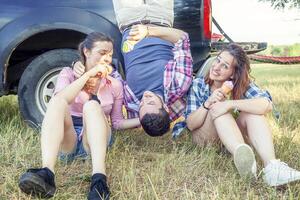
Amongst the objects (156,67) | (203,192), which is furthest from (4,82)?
(203,192)

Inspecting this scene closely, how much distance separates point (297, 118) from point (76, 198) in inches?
127

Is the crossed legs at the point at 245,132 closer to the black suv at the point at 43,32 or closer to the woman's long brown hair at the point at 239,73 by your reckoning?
the woman's long brown hair at the point at 239,73

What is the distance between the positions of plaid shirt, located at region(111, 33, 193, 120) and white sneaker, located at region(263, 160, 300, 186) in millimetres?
1082

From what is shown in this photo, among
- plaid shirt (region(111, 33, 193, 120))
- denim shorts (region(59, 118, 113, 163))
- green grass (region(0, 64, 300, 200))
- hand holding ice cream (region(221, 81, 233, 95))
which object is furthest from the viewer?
plaid shirt (region(111, 33, 193, 120))

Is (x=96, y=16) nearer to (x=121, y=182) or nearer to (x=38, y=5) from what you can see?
(x=38, y=5)

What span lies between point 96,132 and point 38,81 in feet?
5.14

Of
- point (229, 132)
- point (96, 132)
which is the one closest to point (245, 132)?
point (229, 132)

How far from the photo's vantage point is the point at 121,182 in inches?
122

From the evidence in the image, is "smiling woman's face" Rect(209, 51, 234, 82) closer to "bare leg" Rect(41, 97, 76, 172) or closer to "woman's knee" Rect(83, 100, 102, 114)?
"woman's knee" Rect(83, 100, 102, 114)

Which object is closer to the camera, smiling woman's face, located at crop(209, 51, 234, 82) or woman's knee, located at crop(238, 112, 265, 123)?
woman's knee, located at crop(238, 112, 265, 123)

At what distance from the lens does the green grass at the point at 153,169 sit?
2967mm

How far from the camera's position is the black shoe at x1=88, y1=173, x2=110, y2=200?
A: 9.13 ft

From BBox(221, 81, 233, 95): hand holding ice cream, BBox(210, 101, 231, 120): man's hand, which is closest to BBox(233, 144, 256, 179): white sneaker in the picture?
BBox(210, 101, 231, 120): man's hand

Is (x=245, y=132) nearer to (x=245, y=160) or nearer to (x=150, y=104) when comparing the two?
(x=245, y=160)
